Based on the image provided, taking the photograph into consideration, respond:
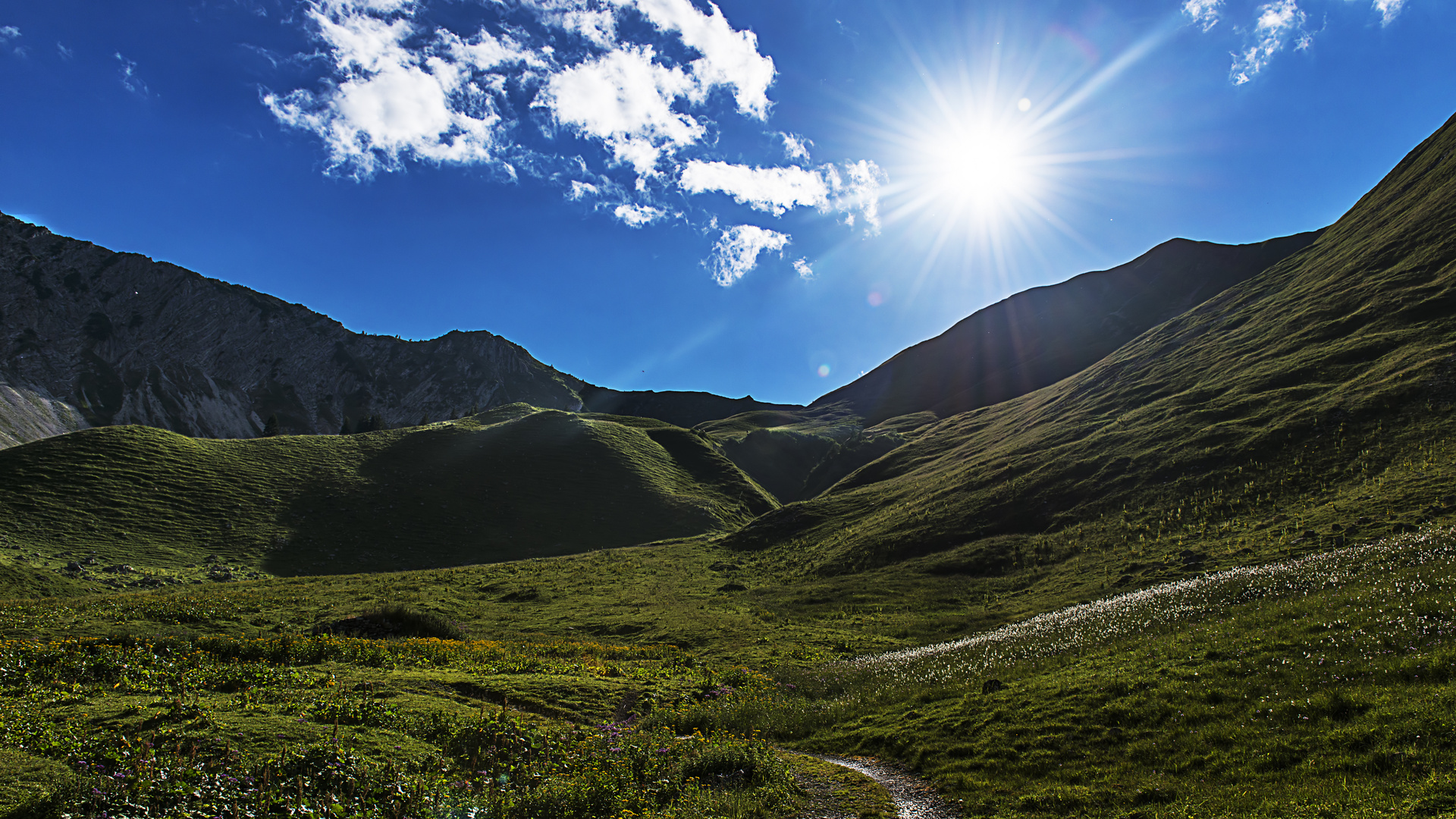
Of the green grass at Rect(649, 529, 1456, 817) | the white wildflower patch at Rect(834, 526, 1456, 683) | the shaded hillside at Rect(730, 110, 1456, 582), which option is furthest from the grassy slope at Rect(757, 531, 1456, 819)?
the shaded hillside at Rect(730, 110, 1456, 582)

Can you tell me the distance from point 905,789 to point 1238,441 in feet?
195

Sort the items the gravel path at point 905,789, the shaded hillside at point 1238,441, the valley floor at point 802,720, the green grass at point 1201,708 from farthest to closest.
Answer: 1. the shaded hillside at point 1238,441
2. the gravel path at point 905,789
3. the green grass at point 1201,708
4. the valley floor at point 802,720

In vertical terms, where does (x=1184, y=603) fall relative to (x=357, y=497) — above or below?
below

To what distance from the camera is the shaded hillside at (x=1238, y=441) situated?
41.2 meters

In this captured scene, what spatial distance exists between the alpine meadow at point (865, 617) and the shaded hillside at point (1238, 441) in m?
0.48

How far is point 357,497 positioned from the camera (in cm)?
10419

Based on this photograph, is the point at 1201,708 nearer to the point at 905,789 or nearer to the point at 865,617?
the point at 905,789

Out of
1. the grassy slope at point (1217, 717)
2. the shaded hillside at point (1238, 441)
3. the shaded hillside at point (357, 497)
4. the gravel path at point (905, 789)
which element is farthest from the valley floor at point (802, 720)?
the shaded hillside at point (357, 497)

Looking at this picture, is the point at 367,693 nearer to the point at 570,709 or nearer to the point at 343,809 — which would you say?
the point at 570,709

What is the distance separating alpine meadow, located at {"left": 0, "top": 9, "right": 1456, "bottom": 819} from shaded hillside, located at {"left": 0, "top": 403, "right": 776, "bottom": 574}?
2.68ft

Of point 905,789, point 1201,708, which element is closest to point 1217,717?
point 1201,708

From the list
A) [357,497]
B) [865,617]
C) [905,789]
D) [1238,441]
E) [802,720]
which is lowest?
[865,617]

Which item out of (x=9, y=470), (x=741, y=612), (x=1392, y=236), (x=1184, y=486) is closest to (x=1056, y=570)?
(x=1184, y=486)

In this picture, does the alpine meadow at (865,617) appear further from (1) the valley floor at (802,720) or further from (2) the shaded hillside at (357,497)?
(2) the shaded hillside at (357,497)
